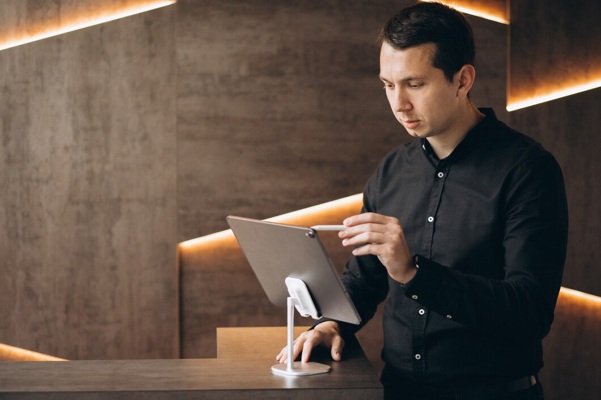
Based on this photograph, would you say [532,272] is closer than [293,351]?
Yes

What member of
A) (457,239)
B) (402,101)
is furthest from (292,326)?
(402,101)

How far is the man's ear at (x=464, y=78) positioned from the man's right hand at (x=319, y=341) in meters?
0.59

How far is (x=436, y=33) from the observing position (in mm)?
1571

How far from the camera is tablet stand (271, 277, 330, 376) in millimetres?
1519

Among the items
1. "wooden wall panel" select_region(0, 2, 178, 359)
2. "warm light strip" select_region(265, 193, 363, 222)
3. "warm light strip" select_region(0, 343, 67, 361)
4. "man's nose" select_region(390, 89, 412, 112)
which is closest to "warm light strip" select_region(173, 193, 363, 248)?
"warm light strip" select_region(265, 193, 363, 222)

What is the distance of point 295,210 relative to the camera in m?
3.79

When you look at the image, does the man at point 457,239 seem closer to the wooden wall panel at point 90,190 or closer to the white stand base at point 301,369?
the white stand base at point 301,369

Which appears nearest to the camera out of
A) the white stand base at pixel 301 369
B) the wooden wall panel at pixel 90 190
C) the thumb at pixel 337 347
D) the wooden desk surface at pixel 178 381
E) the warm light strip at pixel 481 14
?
the wooden desk surface at pixel 178 381

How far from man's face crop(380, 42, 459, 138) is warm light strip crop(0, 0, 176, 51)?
95.2 inches

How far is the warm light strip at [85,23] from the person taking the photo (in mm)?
3756

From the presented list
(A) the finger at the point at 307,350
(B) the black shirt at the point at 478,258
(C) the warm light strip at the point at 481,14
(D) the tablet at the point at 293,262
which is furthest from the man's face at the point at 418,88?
(C) the warm light strip at the point at 481,14

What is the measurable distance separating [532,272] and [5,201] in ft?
9.76

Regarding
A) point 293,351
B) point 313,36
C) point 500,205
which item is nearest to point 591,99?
point 313,36

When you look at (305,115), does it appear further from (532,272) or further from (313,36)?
(532,272)
